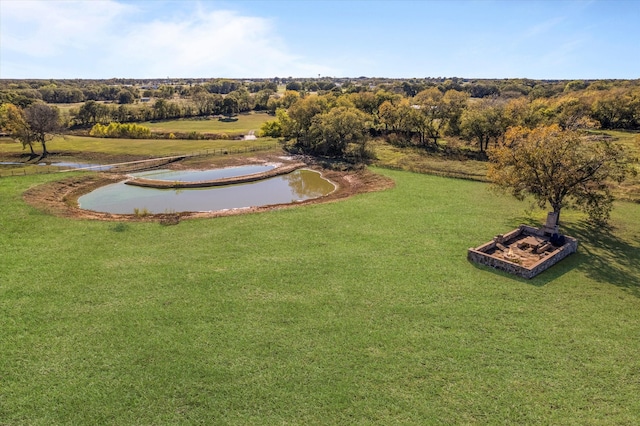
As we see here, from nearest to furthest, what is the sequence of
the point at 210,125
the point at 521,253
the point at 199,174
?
the point at 521,253
the point at 199,174
the point at 210,125

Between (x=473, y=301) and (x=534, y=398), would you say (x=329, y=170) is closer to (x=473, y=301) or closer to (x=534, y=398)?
(x=473, y=301)

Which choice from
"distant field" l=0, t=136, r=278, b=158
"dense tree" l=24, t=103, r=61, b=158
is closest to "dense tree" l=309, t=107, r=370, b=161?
"distant field" l=0, t=136, r=278, b=158

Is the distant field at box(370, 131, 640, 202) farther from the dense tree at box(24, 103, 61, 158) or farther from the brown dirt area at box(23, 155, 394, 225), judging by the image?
the dense tree at box(24, 103, 61, 158)

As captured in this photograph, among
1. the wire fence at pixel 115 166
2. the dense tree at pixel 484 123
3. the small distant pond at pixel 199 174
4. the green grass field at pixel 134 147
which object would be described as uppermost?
the dense tree at pixel 484 123

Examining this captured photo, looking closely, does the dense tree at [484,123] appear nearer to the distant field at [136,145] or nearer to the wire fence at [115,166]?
the distant field at [136,145]

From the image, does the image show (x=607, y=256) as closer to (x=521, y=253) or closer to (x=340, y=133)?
(x=521, y=253)

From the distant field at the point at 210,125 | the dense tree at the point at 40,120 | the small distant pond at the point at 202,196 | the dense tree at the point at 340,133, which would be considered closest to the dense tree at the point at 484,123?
the dense tree at the point at 340,133

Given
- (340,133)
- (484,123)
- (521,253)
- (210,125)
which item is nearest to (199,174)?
(340,133)
